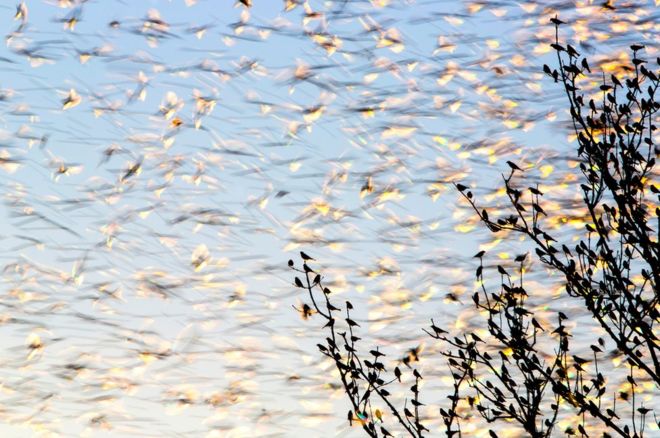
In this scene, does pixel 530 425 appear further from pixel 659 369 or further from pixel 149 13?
pixel 149 13

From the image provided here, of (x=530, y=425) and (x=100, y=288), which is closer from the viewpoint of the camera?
(x=530, y=425)

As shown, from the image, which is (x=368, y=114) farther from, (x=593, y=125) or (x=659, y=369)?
(x=659, y=369)

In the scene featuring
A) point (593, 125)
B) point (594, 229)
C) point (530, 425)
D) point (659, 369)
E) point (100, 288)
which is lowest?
point (100, 288)

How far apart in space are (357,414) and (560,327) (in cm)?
226

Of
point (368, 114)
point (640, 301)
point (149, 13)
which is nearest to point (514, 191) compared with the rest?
point (640, 301)

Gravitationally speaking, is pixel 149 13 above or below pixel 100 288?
above

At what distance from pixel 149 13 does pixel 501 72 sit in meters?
5.01

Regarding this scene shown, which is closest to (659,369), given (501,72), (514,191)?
(514,191)

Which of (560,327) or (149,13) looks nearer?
(560,327)

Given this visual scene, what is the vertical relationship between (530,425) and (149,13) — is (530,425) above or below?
below

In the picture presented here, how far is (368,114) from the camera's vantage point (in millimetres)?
14883

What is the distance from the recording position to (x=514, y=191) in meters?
10.9

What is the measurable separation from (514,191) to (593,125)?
1.15 m

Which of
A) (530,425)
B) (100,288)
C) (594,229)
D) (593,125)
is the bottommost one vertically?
(100,288)
